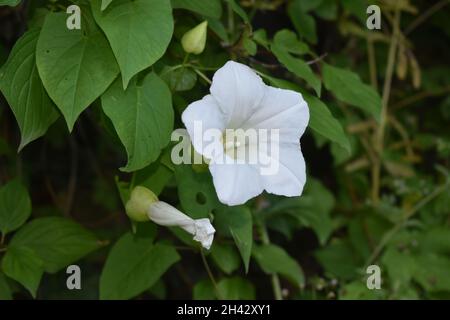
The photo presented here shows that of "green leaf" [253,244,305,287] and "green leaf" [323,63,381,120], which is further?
"green leaf" [253,244,305,287]

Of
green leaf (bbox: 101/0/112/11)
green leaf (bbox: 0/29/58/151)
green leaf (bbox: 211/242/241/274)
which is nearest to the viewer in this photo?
green leaf (bbox: 101/0/112/11)

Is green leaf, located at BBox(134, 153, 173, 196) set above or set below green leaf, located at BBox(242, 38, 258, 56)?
below

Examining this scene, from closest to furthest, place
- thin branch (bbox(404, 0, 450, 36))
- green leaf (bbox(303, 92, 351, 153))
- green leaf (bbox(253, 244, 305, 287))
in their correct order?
green leaf (bbox(303, 92, 351, 153)) → green leaf (bbox(253, 244, 305, 287)) → thin branch (bbox(404, 0, 450, 36))

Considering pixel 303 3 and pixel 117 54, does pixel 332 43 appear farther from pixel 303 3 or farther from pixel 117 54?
pixel 117 54

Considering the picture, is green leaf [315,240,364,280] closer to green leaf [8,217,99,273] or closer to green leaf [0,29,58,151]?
green leaf [8,217,99,273]

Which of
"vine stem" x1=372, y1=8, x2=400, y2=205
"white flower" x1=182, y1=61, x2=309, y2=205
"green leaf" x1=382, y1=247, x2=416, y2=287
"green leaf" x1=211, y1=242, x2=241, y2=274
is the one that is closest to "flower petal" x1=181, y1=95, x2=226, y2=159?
"white flower" x1=182, y1=61, x2=309, y2=205

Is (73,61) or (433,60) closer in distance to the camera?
(73,61)
